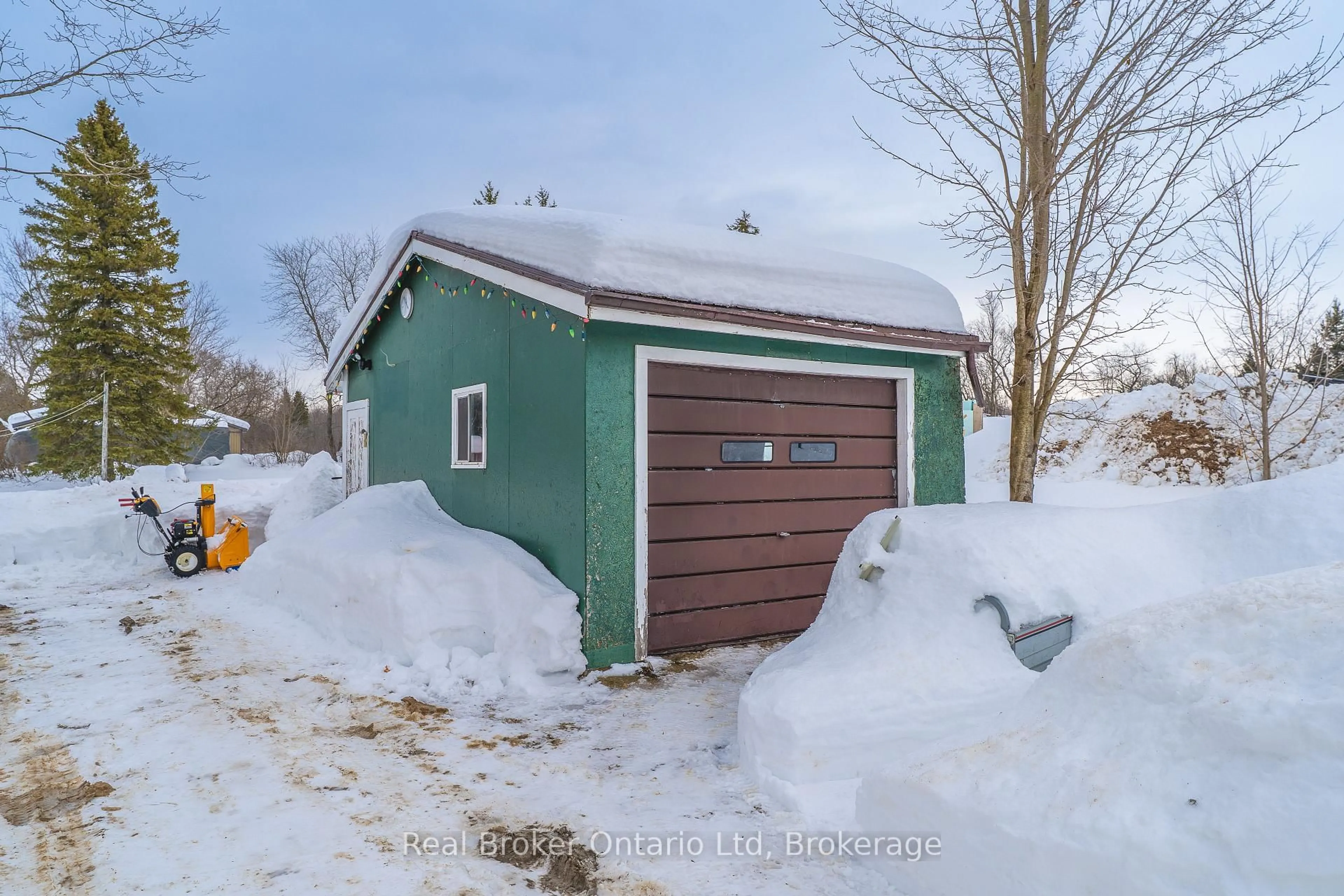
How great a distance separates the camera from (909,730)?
Answer: 305cm

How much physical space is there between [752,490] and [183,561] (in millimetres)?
7395

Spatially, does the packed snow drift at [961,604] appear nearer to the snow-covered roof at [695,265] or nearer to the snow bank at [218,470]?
the snow-covered roof at [695,265]

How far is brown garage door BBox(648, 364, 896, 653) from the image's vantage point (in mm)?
5566

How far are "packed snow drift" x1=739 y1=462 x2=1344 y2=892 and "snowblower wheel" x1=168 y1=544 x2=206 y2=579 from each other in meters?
8.17

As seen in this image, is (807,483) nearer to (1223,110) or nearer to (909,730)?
(909,730)

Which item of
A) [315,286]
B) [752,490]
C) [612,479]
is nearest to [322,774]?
[612,479]

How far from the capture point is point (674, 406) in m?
5.63

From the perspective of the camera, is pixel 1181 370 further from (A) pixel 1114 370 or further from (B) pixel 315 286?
(B) pixel 315 286

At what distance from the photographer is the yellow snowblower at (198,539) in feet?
28.2

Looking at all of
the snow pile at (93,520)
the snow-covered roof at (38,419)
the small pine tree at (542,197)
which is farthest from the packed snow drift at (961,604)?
the small pine tree at (542,197)

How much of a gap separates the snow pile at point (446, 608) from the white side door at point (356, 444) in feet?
11.4

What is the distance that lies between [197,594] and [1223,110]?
11463mm

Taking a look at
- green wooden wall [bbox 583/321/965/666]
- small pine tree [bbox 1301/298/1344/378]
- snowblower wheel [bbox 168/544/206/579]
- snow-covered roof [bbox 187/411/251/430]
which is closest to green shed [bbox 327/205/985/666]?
green wooden wall [bbox 583/321/965/666]

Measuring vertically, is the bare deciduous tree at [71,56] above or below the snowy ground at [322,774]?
above
